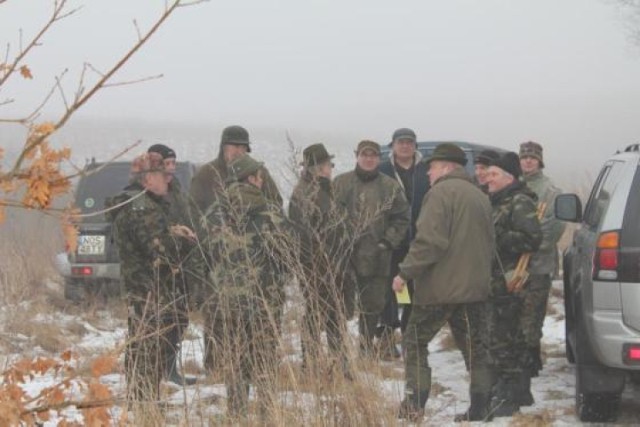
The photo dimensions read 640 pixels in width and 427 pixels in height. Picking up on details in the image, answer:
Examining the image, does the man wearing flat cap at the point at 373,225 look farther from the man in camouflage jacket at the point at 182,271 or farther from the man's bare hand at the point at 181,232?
the man's bare hand at the point at 181,232

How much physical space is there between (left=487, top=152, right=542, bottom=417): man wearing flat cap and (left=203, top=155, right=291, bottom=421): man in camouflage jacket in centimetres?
145

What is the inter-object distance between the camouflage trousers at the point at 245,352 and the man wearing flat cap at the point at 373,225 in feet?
6.04

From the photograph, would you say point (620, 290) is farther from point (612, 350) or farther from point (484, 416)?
point (484, 416)

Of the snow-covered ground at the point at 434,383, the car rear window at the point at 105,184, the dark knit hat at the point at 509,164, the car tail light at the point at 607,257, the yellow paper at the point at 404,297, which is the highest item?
the dark knit hat at the point at 509,164

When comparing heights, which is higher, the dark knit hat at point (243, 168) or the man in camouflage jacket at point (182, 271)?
the dark knit hat at point (243, 168)

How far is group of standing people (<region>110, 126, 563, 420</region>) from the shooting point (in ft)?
15.8

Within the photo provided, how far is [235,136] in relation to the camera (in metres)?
6.31

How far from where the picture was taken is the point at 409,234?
24.8ft

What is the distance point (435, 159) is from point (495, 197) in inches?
23.4

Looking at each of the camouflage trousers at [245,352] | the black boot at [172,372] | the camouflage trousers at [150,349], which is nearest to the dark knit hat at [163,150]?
the camouflage trousers at [150,349]

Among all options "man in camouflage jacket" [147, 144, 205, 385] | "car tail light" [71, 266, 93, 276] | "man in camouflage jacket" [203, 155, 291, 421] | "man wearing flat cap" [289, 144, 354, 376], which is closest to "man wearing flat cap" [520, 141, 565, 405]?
"man wearing flat cap" [289, 144, 354, 376]

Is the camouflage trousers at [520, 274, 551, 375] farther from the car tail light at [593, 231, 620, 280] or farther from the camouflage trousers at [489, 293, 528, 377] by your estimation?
the car tail light at [593, 231, 620, 280]

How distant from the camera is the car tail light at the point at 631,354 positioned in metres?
4.62

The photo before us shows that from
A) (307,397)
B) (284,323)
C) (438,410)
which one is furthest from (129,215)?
(438,410)
